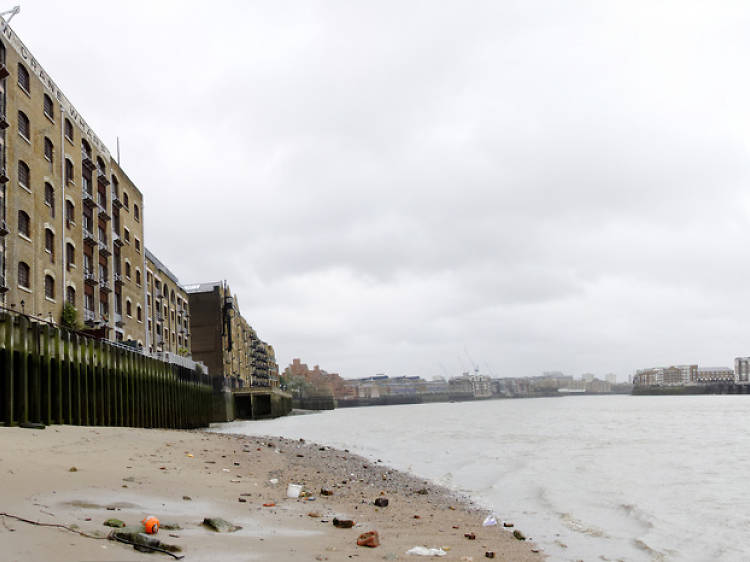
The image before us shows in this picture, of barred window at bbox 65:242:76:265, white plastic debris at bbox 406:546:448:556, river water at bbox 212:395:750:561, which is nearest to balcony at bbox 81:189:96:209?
barred window at bbox 65:242:76:265

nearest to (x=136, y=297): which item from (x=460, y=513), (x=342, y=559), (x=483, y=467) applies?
(x=483, y=467)

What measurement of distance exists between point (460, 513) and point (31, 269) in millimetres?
28724

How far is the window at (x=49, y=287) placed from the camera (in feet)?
116

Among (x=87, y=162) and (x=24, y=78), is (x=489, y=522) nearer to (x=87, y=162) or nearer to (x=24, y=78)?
(x=24, y=78)

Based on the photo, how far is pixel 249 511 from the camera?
10.6 m

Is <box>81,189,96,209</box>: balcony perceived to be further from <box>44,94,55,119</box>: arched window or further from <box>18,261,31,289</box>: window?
<box>18,261,31,289</box>: window

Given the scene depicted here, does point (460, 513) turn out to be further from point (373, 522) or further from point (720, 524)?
point (720, 524)

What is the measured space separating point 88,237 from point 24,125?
9.67 metres

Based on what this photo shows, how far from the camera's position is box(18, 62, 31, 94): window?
33938 mm

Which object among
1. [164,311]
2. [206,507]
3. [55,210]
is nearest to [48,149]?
[55,210]

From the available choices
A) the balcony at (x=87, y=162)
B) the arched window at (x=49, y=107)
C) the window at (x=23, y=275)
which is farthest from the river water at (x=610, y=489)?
the balcony at (x=87, y=162)

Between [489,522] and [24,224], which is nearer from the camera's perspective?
[489,522]

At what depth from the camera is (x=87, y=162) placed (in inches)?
1705

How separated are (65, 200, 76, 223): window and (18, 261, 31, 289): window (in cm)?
674
